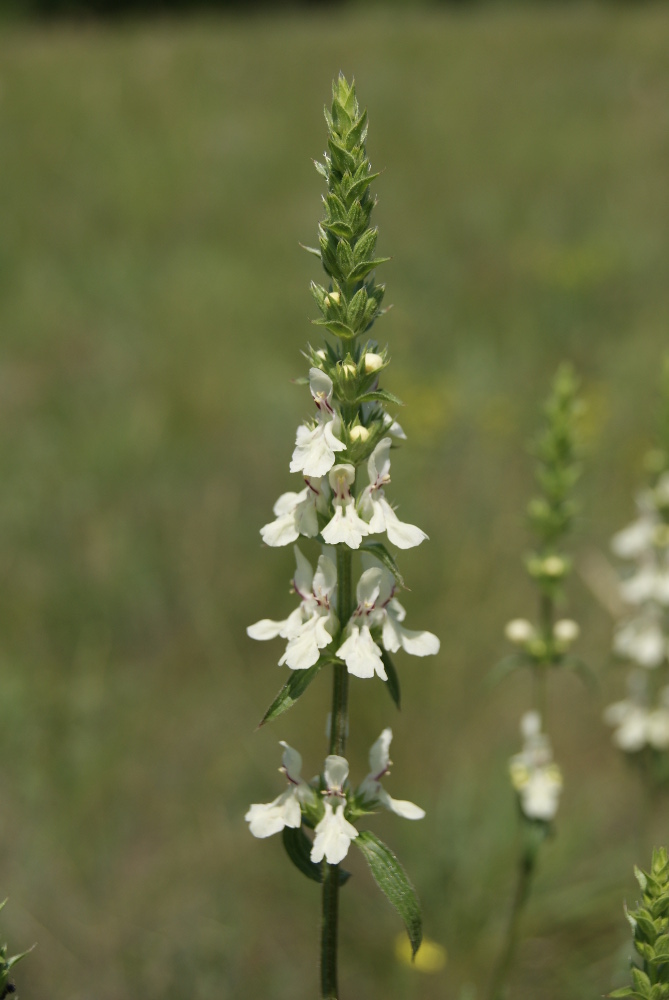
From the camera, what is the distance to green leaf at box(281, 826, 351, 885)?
1.92m

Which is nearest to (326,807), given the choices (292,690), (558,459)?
(292,690)

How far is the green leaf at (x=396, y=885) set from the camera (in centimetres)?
174

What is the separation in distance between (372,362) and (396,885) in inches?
43.1

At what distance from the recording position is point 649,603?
3.50 metres

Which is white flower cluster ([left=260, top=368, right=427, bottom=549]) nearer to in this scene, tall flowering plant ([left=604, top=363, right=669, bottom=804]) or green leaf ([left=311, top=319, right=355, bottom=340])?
green leaf ([left=311, top=319, right=355, bottom=340])

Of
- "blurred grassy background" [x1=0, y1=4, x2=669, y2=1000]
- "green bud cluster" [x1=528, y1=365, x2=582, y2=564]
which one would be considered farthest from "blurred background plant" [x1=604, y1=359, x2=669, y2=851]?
"blurred grassy background" [x1=0, y1=4, x2=669, y2=1000]

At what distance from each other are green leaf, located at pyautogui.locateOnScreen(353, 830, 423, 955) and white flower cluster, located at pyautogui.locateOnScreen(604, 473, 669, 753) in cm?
192

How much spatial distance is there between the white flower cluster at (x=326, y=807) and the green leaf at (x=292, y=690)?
0.14m

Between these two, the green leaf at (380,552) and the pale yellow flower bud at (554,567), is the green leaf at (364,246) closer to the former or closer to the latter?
the green leaf at (380,552)

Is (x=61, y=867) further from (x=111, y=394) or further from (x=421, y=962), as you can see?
(x=111, y=394)

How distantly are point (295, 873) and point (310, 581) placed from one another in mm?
2592

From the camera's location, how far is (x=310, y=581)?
6.38ft

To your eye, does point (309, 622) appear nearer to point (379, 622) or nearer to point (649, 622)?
point (379, 622)

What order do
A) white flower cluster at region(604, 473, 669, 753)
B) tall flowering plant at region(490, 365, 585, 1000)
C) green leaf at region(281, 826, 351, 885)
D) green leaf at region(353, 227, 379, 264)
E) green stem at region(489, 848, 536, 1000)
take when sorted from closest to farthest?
green leaf at region(353, 227, 379, 264)
green leaf at region(281, 826, 351, 885)
green stem at region(489, 848, 536, 1000)
tall flowering plant at region(490, 365, 585, 1000)
white flower cluster at region(604, 473, 669, 753)
